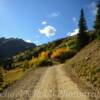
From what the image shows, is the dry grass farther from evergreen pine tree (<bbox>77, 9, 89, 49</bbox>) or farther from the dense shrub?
the dense shrub

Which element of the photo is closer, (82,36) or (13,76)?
(13,76)

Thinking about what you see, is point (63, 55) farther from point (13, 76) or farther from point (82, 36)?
point (13, 76)

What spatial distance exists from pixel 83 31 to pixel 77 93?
64309mm

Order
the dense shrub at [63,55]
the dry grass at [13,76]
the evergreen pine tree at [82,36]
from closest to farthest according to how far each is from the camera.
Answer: the dry grass at [13,76] < the evergreen pine tree at [82,36] < the dense shrub at [63,55]

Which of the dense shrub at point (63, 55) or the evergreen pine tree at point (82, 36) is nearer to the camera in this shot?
the evergreen pine tree at point (82, 36)

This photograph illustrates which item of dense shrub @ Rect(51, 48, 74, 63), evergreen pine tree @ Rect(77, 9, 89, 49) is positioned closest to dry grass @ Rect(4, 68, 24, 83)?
evergreen pine tree @ Rect(77, 9, 89, 49)

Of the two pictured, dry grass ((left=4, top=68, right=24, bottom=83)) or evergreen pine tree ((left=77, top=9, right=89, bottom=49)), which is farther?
evergreen pine tree ((left=77, top=9, right=89, bottom=49))

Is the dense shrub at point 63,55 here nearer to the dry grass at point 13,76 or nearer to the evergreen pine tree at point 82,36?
the evergreen pine tree at point 82,36

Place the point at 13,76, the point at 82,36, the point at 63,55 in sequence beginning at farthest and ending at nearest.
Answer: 1. the point at 63,55
2. the point at 82,36
3. the point at 13,76

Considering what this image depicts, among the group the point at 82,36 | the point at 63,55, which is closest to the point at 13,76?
the point at 82,36

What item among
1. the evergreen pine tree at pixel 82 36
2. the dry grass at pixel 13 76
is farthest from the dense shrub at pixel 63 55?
the dry grass at pixel 13 76

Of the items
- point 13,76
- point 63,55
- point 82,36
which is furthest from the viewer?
point 63,55

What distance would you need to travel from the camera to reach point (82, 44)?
82.8 meters

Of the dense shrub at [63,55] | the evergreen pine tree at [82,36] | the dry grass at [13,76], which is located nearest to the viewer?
the dry grass at [13,76]
